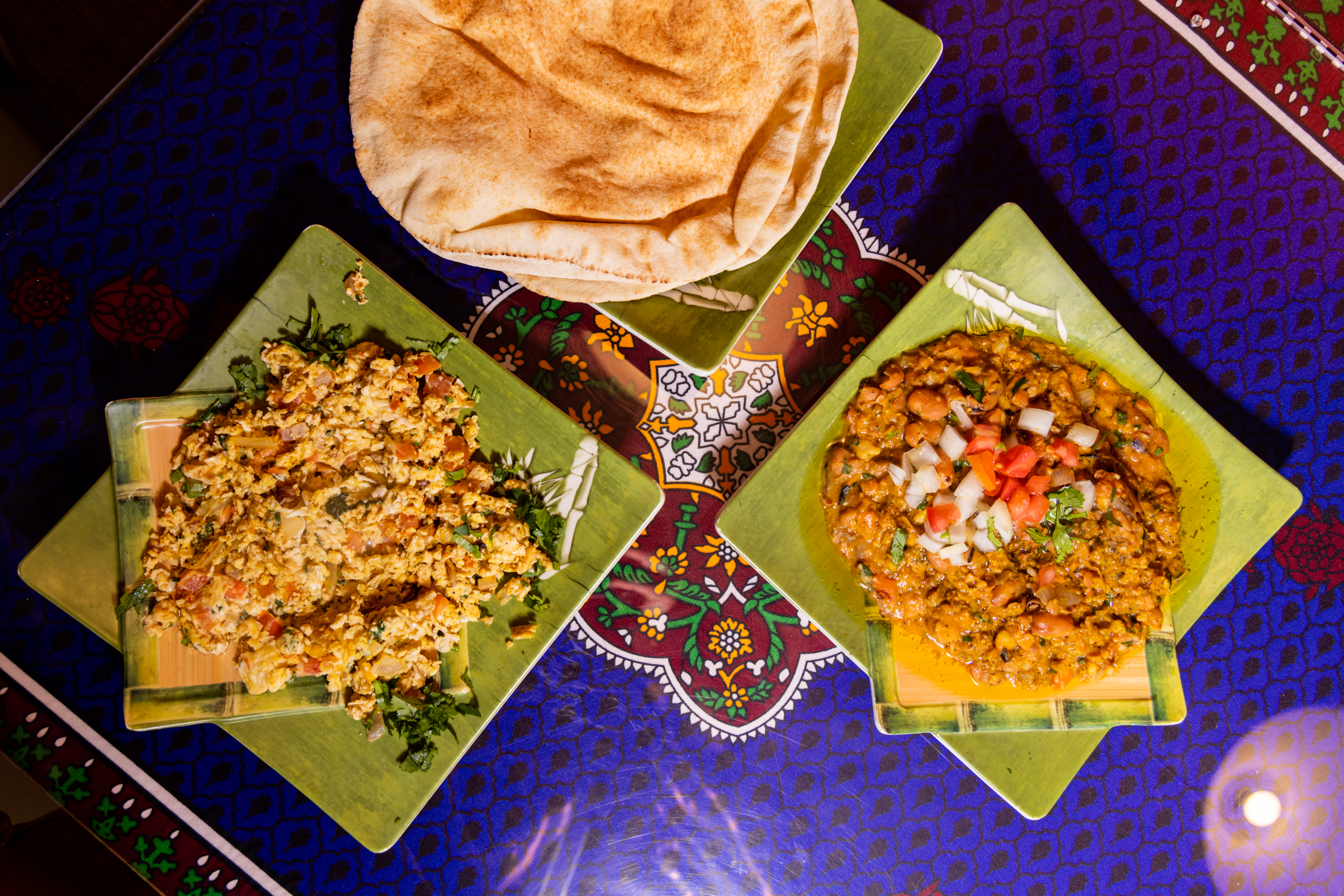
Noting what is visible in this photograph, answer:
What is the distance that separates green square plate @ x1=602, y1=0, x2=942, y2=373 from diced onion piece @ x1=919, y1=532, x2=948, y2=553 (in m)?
0.97

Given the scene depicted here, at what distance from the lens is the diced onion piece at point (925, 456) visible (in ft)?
8.21

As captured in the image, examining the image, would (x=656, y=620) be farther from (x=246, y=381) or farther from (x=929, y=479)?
(x=246, y=381)

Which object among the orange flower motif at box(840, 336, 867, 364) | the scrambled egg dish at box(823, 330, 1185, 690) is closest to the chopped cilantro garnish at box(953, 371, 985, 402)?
the scrambled egg dish at box(823, 330, 1185, 690)

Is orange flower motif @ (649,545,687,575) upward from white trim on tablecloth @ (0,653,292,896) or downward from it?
upward

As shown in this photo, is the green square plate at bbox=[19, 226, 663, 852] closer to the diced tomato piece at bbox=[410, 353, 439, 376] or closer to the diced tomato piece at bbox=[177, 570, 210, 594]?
the diced tomato piece at bbox=[410, 353, 439, 376]

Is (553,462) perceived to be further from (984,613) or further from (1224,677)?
(1224,677)

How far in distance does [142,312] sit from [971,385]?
10.5ft

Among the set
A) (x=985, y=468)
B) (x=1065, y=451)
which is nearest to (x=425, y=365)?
(x=985, y=468)

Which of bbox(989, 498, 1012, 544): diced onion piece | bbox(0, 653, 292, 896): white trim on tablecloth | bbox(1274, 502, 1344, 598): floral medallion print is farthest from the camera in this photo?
bbox(1274, 502, 1344, 598): floral medallion print

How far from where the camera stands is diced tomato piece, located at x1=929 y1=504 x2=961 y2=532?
2447 mm

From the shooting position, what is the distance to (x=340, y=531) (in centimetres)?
246

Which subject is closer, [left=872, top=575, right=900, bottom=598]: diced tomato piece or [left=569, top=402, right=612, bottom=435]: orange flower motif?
[left=872, top=575, right=900, bottom=598]: diced tomato piece

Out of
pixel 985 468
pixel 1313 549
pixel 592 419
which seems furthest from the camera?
pixel 1313 549

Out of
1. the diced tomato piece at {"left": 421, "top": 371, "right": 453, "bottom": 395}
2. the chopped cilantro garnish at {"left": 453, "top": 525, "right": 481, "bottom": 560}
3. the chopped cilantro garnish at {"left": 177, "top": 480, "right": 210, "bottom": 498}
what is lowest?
the chopped cilantro garnish at {"left": 177, "top": 480, "right": 210, "bottom": 498}
